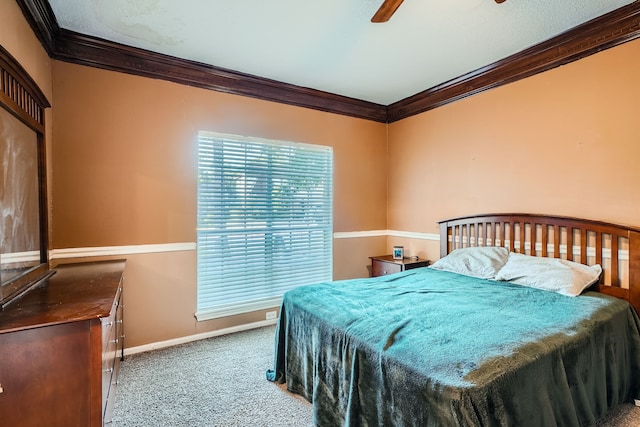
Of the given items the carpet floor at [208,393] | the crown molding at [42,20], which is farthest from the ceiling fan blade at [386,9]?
the carpet floor at [208,393]

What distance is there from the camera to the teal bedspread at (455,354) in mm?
1247

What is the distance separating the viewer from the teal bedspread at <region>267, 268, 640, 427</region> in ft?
4.09

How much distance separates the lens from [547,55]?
8.88 ft

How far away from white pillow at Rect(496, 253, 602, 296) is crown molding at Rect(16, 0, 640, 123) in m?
1.70

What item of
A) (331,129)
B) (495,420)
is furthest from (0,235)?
(331,129)

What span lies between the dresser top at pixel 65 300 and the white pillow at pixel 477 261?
110 inches

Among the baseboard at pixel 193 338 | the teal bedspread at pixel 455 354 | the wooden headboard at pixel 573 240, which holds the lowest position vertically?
the baseboard at pixel 193 338

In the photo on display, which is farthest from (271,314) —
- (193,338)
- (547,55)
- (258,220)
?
(547,55)

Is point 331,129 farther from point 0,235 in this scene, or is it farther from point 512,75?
point 0,235

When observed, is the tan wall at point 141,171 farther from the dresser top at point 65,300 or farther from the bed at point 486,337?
the bed at point 486,337

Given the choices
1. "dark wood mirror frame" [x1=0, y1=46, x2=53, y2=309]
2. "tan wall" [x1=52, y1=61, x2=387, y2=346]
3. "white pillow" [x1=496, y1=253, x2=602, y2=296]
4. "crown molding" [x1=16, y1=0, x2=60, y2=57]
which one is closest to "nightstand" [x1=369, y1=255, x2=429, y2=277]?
"white pillow" [x1=496, y1=253, x2=602, y2=296]

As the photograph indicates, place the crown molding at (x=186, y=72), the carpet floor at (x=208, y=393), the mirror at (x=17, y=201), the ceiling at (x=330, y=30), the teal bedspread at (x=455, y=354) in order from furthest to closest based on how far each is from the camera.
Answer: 1. the crown molding at (x=186, y=72)
2. the ceiling at (x=330, y=30)
3. the carpet floor at (x=208, y=393)
4. the mirror at (x=17, y=201)
5. the teal bedspread at (x=455, y=354)

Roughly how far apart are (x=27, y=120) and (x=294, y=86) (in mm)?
2418

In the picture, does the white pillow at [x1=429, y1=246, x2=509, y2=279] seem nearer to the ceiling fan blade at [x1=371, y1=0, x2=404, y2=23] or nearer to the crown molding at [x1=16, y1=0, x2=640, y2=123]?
the crown molding at [x1=16, y1=0, x2=640, y2=123]
